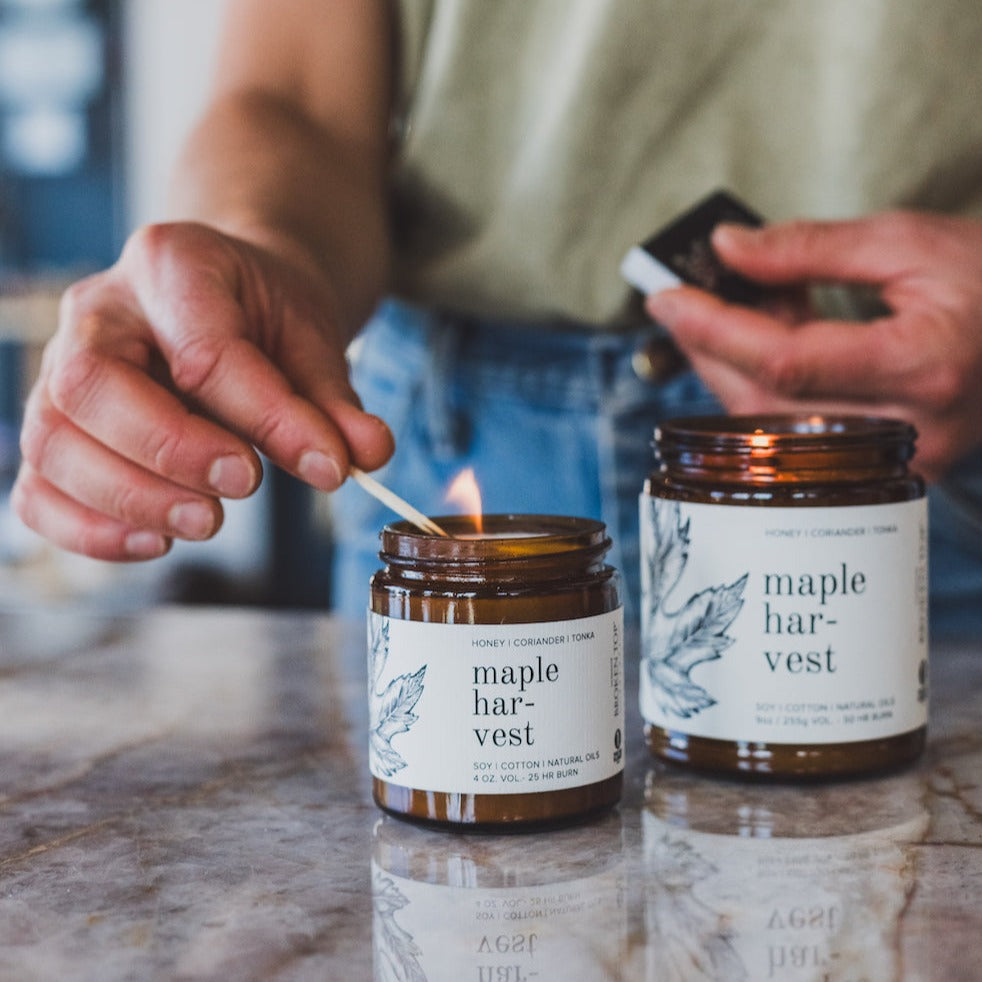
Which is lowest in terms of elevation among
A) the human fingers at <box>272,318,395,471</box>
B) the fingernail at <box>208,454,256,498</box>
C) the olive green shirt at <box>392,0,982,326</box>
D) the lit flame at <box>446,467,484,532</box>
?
the lit flame at <box>446,467,484,532</box>

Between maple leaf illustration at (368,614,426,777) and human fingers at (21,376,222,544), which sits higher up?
human fingers at (21,376,222,544)

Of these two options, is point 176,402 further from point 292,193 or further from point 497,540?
point 292,193

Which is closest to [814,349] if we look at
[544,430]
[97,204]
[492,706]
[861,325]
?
[861,325]

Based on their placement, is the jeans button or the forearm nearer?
the forearm

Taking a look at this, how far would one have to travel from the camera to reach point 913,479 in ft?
2.54

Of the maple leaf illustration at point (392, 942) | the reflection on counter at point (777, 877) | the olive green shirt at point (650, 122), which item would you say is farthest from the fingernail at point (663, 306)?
the maple leaf illustration at point (392, 942)

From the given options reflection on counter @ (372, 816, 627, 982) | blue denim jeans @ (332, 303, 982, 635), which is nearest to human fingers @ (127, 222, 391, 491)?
reflection on counter @ (372, 816, 627, 982)

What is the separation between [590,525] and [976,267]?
446 mm

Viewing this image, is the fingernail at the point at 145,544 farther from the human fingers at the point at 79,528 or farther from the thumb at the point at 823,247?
the thumb at the point at 823,247

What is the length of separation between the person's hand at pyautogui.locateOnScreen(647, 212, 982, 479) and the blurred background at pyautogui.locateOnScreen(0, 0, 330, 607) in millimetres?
2576

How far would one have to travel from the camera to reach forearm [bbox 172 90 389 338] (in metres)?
1.04

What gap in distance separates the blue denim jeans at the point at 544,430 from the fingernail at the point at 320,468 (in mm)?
381

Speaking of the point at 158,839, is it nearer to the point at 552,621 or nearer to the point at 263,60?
the point at 552,621

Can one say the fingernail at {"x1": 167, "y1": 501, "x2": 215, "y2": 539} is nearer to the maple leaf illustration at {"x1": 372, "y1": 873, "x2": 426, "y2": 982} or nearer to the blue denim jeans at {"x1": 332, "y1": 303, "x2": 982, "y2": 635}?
the maple leaf illustration at {"x1": 372, "y1": 873, "x2": 426, "y2": 982}
